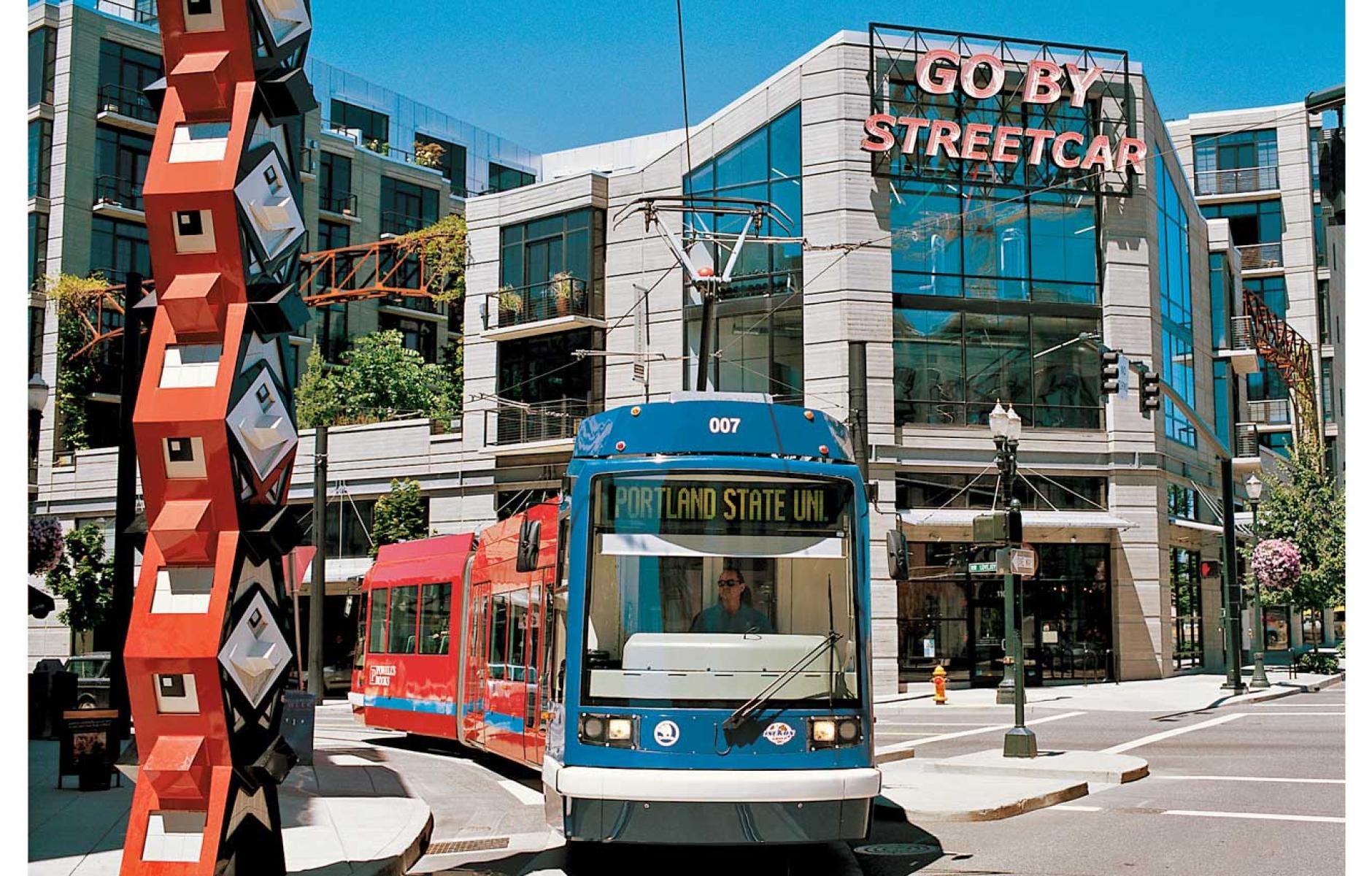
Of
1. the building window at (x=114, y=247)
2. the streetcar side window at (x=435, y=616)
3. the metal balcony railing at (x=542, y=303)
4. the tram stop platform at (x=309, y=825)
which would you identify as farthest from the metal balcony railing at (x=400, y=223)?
the tram stop platform at (x=309, y=825)

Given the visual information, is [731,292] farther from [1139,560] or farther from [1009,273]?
[1139,560]

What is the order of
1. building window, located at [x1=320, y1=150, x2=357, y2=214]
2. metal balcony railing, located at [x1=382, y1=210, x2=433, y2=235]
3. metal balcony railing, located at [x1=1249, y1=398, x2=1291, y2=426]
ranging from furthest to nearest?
metal balcony railing, located at [x1=382, y1=210, x2=433, y2=235] → metal balcony railing, located at [x1=1249, y1=398, x2=1291, y2=426] → building window, located at [x1=320, y1=150, x2=357, y2=214]

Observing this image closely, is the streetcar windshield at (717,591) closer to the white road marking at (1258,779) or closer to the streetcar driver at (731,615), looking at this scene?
the streetcar driver at (731,615)

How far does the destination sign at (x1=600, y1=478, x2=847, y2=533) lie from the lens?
33.8ft

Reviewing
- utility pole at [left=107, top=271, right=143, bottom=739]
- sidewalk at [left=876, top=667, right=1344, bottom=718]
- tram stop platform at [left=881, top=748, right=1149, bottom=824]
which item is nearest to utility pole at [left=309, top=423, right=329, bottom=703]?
utility pole at [left=107, top=271, right=143, bottom=739]

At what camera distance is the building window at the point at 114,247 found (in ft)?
159

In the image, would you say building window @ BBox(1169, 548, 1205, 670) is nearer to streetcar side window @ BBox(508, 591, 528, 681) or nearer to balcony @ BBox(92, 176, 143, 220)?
streetcar side window @ BBox(508, 591, 528, 681)

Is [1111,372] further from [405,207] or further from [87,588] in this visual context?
[405,207]

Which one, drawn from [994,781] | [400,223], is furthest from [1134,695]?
Answer: [400,223]

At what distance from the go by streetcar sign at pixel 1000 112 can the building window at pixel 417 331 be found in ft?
94.9

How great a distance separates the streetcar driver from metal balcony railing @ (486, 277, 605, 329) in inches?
1212

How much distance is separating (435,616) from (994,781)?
9061 millimetres

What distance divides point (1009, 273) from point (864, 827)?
29.5m

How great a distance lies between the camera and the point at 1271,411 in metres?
60.8
